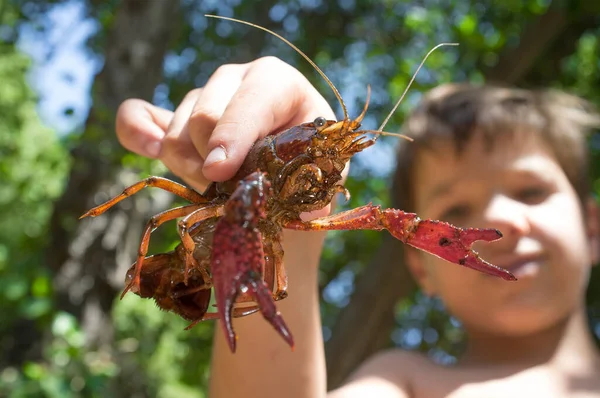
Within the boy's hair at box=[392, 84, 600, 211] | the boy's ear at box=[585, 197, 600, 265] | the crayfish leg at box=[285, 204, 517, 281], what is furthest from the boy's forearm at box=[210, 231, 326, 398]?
the boy's ear at box=[585, 197, 600, 265]

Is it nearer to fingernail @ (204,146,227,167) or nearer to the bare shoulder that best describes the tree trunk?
the bare shoulder

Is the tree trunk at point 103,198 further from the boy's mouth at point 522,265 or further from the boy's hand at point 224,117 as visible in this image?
the boy's mouth at point 522,265

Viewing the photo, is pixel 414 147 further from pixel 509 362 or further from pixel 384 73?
pixel 384 73

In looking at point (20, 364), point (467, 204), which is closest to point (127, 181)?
point (20, 364)

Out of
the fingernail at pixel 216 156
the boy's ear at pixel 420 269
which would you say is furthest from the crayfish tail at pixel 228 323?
the boy's ear at pixel 420 269

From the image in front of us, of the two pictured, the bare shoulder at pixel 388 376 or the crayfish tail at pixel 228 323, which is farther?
the bare shoulder at pixel 388 376

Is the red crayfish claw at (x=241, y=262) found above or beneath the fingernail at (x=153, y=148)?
above
